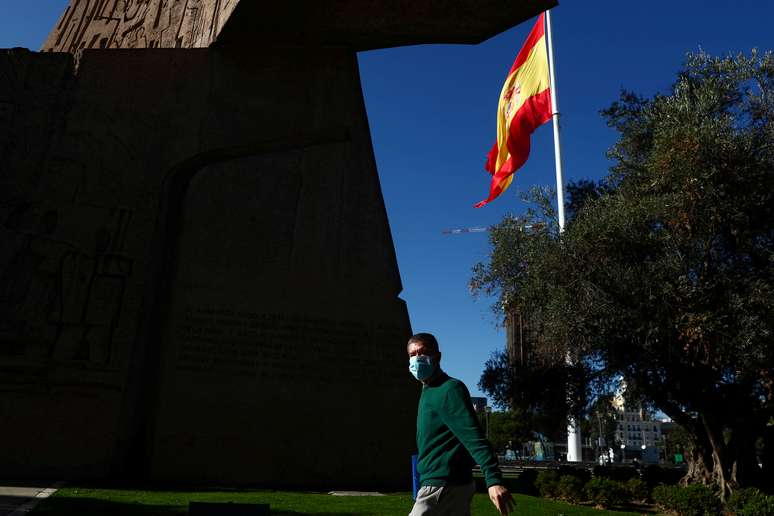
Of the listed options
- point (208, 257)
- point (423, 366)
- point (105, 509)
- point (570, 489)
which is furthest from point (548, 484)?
point (423, 366)

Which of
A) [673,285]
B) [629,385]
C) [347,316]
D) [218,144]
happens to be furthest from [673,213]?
[218,144]

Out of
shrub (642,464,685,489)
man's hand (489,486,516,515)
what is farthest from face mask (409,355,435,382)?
shrub (642,464,685,489)

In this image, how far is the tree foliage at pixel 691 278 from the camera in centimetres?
1372

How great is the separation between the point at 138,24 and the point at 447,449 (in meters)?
14.7

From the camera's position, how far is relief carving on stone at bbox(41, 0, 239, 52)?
14108mm

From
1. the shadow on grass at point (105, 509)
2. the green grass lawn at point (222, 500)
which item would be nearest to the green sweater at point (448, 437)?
A: the shadow on grass at point (105, 509)

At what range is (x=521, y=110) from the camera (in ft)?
70.8

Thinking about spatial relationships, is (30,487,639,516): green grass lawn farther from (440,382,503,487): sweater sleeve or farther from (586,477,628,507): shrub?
(440,382,503,487): sweater sleeve

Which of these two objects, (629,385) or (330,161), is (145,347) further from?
(629,385)

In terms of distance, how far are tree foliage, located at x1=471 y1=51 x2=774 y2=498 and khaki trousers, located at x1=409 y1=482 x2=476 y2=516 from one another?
11.1m

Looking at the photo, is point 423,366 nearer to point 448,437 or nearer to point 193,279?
point 448,437

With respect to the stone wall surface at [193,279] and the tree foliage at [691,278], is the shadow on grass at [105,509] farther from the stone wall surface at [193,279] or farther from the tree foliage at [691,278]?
the tree foliage at [691,278]

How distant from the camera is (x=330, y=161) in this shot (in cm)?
1421

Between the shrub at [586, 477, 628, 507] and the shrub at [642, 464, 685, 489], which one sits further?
the shrub at [642, 464, 685, 489]
